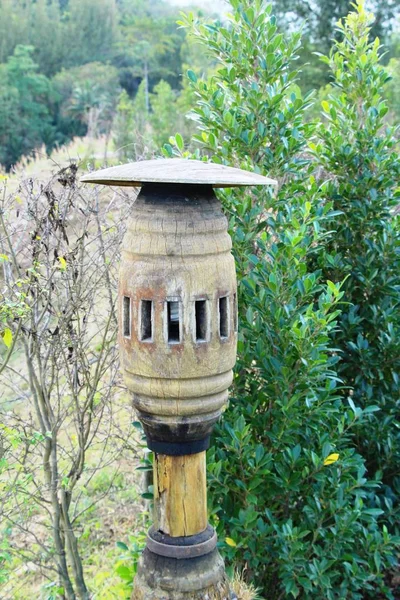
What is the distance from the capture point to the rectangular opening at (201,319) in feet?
6.10

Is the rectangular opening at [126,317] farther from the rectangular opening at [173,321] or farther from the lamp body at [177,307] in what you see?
the rectangular opening at [173,321]

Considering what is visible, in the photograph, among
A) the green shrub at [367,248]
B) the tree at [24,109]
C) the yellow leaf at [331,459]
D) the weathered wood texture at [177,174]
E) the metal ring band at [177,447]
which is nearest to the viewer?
the weathered wood texture at [177,174]

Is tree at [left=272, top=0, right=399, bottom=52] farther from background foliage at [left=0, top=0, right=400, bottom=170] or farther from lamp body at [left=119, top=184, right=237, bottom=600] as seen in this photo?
lamp body at [left=119, top=184, right=237, bottom=600]

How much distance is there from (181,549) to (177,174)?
116 cm

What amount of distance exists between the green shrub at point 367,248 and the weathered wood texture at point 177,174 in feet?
4.07

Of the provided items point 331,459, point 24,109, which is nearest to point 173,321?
point 331,459

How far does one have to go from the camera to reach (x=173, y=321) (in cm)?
187

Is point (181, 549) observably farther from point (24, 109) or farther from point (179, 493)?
point (24, 109)

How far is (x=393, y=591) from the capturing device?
3.26 m

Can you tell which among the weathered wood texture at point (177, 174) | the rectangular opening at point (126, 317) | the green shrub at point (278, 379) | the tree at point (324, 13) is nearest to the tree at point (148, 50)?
the tree at point (324, 13)

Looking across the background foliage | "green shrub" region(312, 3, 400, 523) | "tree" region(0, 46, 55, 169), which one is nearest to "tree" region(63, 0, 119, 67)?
the background foliage

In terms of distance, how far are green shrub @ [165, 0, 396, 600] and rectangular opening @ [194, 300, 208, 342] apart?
671mm

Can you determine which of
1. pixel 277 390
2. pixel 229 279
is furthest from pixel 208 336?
pixel 277 390

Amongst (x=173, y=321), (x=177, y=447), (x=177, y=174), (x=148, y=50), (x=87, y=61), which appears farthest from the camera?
(x=87, y=61)
